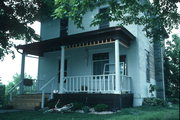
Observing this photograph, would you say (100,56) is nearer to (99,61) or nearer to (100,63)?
(99,61)

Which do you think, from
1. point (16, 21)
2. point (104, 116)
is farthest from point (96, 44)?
point (16, 21)

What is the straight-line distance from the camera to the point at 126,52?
11492 millimetres

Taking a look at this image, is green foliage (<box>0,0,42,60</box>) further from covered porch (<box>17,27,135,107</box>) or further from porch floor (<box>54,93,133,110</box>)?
porch floor (<box>54,93,133,110</box>)

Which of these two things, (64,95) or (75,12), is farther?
(64,95)

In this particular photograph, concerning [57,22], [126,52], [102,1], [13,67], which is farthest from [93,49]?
[13,67]

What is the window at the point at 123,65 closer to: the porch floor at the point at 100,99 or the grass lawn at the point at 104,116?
the porch floor at the point at 100,99

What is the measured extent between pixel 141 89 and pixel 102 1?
578 centimetres

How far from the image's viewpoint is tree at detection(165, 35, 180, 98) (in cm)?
1687

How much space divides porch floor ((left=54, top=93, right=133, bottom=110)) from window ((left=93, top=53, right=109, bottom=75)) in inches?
92.6

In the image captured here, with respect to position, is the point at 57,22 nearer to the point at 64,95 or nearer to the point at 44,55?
the point at 44,55

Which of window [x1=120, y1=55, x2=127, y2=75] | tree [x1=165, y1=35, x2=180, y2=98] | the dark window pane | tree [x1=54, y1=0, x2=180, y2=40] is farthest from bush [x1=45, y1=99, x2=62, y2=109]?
tree [x1=165, y1=35, x2=180, y2=98]

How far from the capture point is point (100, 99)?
31.3ft

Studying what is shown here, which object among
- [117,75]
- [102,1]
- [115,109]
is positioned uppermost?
[102,1]

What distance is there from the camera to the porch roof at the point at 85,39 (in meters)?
9.69
